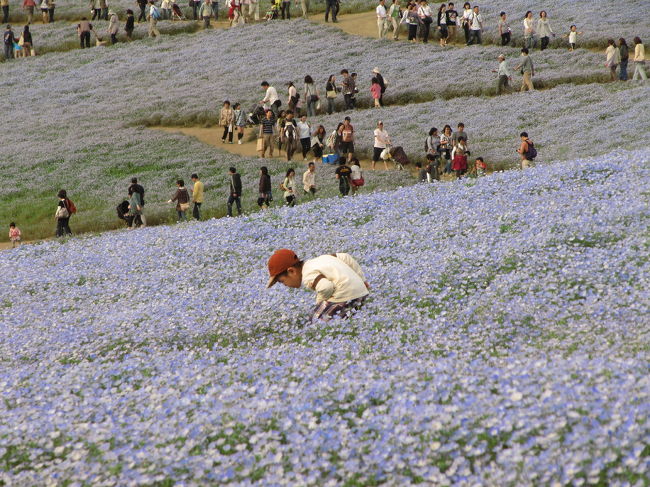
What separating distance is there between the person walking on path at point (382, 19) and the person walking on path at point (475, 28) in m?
5.78

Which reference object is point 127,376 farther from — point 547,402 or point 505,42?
point 505,42

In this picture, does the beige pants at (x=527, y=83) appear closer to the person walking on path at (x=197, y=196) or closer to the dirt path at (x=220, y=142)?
the dirt path at (x=220, y=142)

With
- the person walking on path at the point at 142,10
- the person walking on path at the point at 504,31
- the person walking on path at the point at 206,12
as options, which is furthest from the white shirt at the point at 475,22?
the person walking on path at the point at 142,10

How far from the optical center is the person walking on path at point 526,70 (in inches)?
1649

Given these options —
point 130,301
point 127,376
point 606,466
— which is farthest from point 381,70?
point 606,466

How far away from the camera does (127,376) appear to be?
12.3m

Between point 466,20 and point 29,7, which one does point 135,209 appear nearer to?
point 466,20

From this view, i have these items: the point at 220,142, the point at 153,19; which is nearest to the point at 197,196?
the point at 220,142

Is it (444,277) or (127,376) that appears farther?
(444,277)

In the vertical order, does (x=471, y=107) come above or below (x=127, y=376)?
above

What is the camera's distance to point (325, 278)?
12.9 m

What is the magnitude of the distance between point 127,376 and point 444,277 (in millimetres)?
6032

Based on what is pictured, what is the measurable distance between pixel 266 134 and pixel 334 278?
26.3 metres

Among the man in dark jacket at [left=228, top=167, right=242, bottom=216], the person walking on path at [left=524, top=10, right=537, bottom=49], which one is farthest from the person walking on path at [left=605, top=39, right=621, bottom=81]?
the man in dark jacket at [left=228, top=167, right=242, bottom=216]
